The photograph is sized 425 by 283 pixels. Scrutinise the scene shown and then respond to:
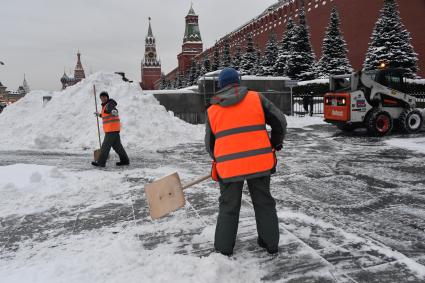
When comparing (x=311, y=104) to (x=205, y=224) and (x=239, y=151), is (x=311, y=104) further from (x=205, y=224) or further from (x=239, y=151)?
(x=239, y=151)

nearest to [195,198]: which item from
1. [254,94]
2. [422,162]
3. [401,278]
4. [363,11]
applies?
[254,94]

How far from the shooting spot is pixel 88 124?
13.7 m

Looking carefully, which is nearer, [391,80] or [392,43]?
[391,80]

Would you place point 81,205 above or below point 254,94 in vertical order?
A: below

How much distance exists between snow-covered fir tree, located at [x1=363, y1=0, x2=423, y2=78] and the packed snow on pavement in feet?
64.9

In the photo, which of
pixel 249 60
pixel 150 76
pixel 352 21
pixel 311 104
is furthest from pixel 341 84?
pixel 150 76

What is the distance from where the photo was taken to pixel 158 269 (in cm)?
326

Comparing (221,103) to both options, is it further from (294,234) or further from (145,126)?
(145,126)

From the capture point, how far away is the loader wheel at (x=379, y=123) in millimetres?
12430

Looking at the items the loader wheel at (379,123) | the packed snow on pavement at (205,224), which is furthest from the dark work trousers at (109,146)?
the loader wheel at (379,123)

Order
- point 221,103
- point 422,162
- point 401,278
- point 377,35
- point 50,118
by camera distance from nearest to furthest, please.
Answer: point 401,278 → point 221,103 → point 422,162 → point 50,118 → point 377,35

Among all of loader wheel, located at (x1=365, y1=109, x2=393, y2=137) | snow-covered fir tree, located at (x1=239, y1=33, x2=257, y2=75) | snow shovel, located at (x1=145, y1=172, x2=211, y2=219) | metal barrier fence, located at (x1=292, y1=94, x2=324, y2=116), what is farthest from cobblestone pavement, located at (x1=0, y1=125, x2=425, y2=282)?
snow-covered fir tree, located at (x1=239, y1=33, x2=257, y2=75)

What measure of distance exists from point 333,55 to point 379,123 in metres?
21.6

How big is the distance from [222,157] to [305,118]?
17.7 m
